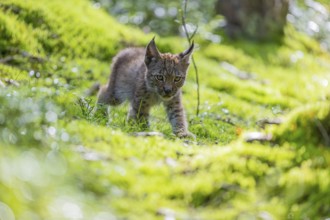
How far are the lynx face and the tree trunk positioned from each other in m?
6.75

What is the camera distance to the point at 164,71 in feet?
25.8

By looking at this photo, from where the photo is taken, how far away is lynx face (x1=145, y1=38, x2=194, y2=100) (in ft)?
25.7

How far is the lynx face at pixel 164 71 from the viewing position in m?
7.83

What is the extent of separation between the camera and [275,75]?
12.6 metres

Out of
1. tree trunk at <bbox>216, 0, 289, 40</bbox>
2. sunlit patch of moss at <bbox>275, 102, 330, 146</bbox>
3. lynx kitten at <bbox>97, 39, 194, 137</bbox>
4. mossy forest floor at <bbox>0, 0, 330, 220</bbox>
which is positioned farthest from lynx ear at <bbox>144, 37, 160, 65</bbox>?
tree trunk at <bbox>216, 0, 289, 40</bbox>

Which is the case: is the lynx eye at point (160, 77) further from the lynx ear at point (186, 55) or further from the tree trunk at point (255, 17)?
the tree trunk at point (255, 17)

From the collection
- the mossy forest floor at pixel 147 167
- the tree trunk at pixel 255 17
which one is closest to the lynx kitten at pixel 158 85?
the mossy forest floor at pixel 147 167

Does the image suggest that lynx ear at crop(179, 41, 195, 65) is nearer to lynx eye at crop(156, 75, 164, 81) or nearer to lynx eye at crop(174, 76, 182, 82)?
lynx eye at crop(174, 76, 182, 82)

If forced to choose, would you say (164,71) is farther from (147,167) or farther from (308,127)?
(147,167)

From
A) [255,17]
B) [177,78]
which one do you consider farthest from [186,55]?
[255,17]

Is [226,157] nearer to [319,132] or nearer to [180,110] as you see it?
[319,132]

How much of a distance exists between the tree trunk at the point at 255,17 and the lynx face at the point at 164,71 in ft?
22.1

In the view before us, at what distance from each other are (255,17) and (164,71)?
23.7 feet

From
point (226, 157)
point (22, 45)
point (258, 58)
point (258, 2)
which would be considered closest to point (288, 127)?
point (226, 157)
